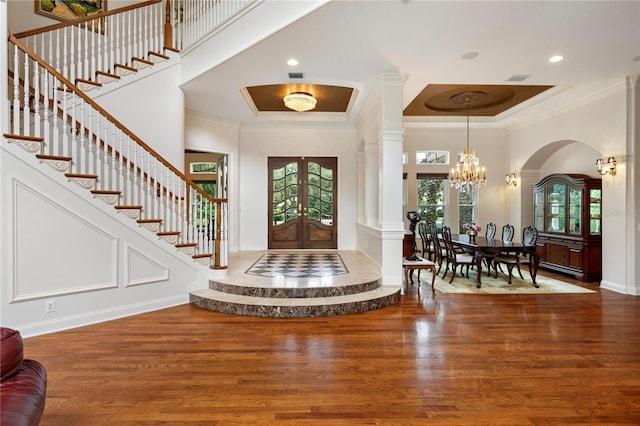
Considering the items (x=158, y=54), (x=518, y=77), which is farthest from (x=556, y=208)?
(x=158, y=54)

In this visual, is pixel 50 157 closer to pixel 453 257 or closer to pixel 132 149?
pixel 132 149

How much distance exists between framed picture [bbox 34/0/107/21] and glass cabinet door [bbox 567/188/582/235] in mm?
9513

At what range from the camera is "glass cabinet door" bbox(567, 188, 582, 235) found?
6.38m

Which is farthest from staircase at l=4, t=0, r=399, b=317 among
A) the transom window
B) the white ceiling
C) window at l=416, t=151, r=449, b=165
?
the transom window

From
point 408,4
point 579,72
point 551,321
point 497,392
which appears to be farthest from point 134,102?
point 579,72

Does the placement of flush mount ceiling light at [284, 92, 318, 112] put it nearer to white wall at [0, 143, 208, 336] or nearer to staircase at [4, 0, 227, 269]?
staircase at [4, 0, 227, 269]

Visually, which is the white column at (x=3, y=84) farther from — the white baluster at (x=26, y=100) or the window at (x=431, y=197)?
the window at (x=431, y=197)

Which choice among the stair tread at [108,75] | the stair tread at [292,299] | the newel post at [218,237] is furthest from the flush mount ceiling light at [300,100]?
the stair tread at [292,299]

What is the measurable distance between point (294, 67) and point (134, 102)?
266 cm

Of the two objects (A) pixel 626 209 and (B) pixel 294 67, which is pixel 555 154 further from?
(B) pixel 294 67

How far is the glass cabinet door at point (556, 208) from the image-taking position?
22.5 feet

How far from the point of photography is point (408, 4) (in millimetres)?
3400

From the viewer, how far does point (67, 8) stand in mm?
5875

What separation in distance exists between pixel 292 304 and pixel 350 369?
1.55 meters
